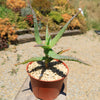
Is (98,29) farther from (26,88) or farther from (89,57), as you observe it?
(26,88)

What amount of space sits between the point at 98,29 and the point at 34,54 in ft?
15.4

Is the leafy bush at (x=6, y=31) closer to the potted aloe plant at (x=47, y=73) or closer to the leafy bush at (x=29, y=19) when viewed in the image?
the leafy bush at (x=29, y=19)

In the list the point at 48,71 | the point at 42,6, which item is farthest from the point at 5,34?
the point at 48,71

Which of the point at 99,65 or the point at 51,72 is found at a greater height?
the point at 51,72

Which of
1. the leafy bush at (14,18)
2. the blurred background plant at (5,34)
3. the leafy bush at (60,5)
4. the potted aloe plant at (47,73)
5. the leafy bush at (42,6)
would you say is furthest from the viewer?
the leafy bush at (60,5)

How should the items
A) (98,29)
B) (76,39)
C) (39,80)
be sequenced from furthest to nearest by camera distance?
(98,29) → (76,39) → (39,80)

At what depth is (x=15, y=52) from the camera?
12.1 ft

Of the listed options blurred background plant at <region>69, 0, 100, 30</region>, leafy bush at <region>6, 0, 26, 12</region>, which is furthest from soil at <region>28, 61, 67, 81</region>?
blurred background plant at <region>69, 0, 100, 30</region>

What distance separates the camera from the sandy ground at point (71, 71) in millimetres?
2400

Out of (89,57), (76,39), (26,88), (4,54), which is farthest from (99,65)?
(4,54)

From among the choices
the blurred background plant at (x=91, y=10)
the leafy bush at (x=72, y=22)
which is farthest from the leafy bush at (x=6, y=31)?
the blurred background plant at (x=91, y=10)

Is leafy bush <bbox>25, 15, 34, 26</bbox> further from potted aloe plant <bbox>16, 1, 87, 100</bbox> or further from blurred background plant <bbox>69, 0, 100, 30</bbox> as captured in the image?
blurred background plant <bbox>69, 0, 100, 30</bbox>

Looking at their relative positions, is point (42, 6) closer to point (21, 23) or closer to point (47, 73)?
point (21, 23)

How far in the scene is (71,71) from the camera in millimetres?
3092
